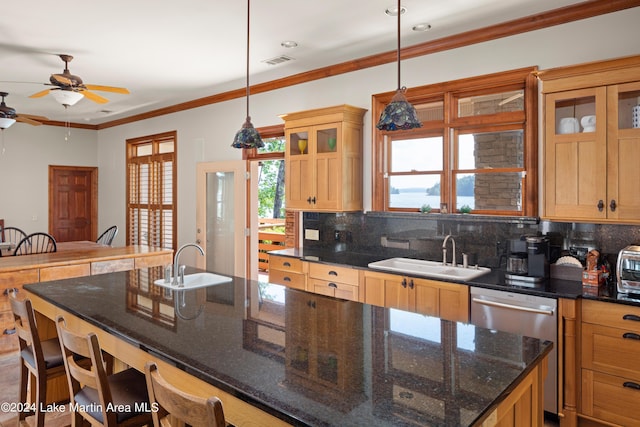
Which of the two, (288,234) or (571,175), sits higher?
(571,175)

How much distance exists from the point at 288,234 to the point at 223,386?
13.3 feet

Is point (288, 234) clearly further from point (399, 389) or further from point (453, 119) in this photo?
point (399, 389)

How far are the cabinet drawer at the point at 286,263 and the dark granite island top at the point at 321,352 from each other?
1670mm

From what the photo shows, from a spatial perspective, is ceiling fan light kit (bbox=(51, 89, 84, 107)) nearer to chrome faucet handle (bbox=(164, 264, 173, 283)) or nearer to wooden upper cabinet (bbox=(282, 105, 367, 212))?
wooden upper cabinet (bbox=(282, 105, 367, 212))

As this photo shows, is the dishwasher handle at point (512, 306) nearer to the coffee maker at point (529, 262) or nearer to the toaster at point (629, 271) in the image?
the coffee maker at point (529, 262)

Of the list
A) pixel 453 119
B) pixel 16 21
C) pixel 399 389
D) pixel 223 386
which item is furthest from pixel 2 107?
pixel 399 389

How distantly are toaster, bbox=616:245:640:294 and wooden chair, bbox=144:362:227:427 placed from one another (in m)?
2.56

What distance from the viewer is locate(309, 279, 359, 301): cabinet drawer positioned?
376 cm

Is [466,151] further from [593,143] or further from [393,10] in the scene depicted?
[393,10]

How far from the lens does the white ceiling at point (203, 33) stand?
320cm

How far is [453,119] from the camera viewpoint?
3.74 m

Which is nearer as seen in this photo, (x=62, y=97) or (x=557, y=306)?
(x=557, y=306)

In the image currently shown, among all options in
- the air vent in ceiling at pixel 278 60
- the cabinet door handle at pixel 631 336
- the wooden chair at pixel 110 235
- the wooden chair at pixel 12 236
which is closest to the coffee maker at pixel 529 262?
the cabinet door handle at pixel 631 336

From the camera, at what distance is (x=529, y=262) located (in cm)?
307
